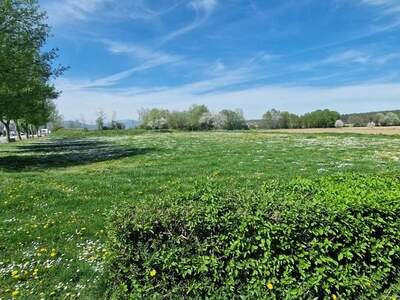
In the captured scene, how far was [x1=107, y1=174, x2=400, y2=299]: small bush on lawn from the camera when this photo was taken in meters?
4.91

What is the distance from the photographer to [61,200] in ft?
36.0

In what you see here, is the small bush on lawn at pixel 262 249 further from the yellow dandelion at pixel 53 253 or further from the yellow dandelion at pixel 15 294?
the yellow dandelion at pixel 53 253

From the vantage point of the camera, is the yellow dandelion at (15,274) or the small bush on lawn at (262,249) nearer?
the small bush on lawn at (262,249)

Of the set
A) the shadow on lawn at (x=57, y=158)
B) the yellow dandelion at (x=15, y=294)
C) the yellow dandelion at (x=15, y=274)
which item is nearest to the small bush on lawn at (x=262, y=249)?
the yellow dandelion at (x=15, y=294)

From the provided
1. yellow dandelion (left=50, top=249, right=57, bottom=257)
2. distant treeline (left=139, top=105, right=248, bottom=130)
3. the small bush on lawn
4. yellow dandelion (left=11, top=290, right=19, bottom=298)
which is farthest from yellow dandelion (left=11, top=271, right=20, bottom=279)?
distant treeline (left=139, top=105, right=248, bottom=130)

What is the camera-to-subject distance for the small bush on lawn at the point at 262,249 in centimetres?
491

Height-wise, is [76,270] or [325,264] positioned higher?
[325,264]

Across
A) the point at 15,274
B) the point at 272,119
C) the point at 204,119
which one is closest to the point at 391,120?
the point at 272,119

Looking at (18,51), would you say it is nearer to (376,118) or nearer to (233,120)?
(376,118)

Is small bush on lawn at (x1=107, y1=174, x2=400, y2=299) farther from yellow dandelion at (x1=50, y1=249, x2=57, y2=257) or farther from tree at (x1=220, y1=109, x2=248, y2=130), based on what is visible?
tree at (x1=220, y1=109, x2=248, y2=130)

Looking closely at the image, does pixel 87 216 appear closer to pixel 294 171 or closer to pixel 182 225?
pixel 182 225

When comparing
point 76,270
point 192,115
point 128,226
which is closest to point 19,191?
point 76,270

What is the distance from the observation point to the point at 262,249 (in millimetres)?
4945

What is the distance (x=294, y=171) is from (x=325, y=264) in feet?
38.5
